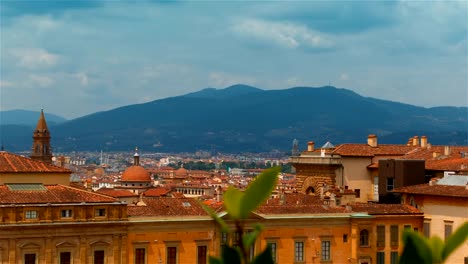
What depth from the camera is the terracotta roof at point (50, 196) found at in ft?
122

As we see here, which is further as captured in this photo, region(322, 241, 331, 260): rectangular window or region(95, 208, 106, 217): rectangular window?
region(322, 241, 331, 260): rectangular window

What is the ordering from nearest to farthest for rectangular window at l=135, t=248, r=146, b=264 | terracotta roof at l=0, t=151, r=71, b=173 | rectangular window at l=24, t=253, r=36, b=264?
rectangular window at l=24, t=253, r=36, b=264, rectangular window at l=135, t=248, r=146, b=264, terracotta roof at l=0, t=151, r=71, b=173

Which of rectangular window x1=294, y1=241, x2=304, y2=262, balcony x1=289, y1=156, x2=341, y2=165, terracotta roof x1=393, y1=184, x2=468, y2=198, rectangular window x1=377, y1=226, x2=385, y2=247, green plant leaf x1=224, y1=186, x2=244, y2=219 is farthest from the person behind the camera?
balcony x1=289, y1=156, x2=341, y2=165

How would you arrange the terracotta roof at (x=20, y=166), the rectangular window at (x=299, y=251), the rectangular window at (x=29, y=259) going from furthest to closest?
the rectangular window at (x=299, y=251)
the terracotta roof at (x=20, y=166)
the rectangular window at (x=29, y=259)

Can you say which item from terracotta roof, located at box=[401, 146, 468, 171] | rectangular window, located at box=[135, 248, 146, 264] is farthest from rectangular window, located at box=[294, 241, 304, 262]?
terracotta roof, located at box=[401, 146, 468, 171]

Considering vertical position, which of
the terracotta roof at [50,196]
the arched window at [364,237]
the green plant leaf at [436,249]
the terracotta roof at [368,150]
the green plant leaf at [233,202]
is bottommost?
the arched window at [364,237]

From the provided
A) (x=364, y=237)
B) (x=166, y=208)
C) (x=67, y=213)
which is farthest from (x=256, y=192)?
(x=364, y=237)

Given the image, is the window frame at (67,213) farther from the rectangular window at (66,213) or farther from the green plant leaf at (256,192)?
the green plant leaf at (256,192)

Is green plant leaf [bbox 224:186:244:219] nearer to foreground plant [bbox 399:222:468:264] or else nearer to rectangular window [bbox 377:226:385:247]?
foreground plant [bbox 399:222:468:264]

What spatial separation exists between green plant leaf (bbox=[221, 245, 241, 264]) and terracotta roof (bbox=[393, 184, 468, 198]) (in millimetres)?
38221

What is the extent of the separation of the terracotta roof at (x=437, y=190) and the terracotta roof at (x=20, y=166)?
641 inches

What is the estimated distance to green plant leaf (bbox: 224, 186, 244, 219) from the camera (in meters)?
4.43

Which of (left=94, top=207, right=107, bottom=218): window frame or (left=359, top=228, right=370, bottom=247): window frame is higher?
(left=94, top=207, right=107, bottom=218): window frame

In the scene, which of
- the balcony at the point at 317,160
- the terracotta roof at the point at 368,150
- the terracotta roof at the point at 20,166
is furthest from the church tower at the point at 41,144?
the terracotta roof at the point at 20,166
